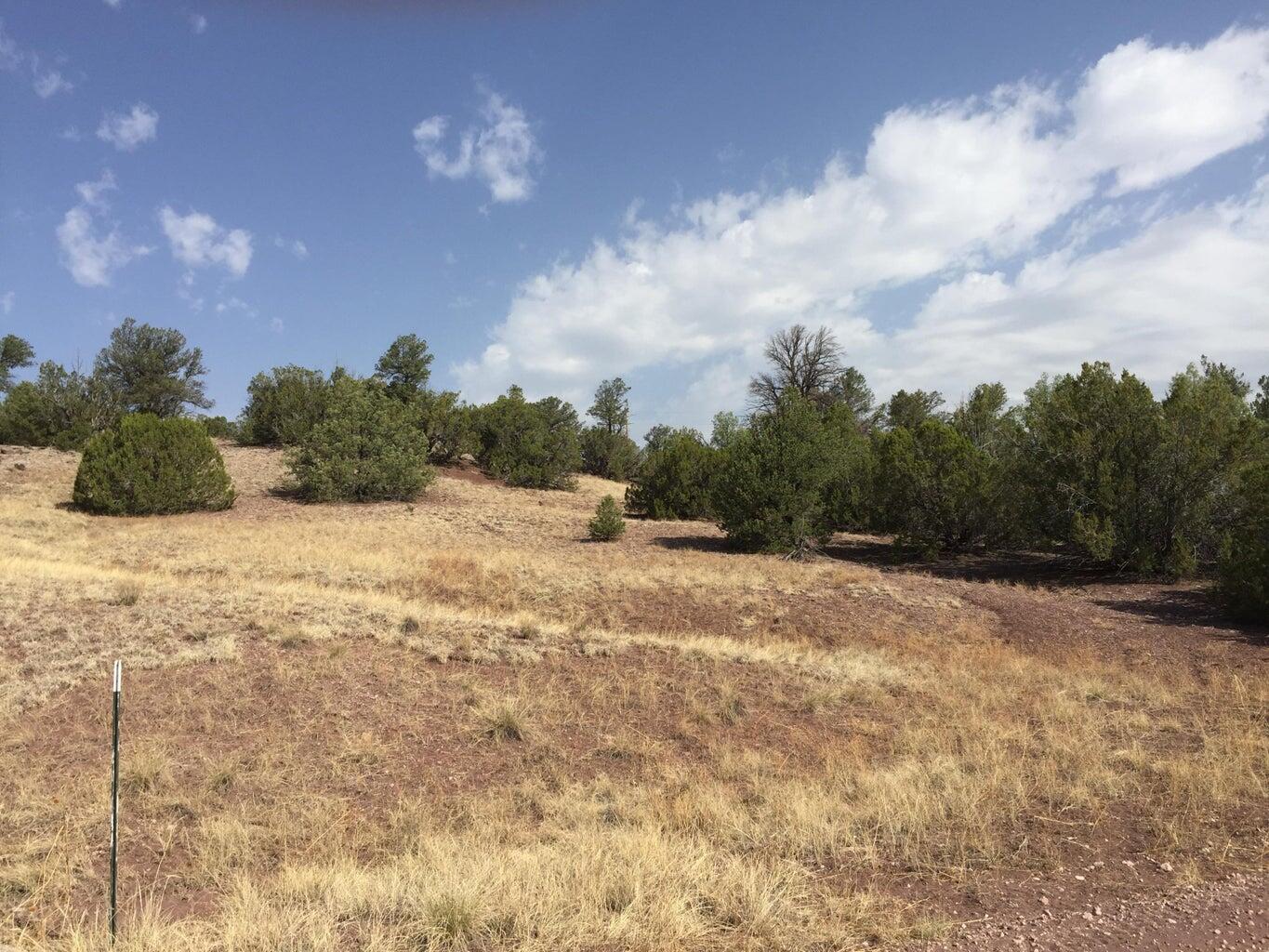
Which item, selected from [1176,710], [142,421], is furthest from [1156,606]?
[142,421]

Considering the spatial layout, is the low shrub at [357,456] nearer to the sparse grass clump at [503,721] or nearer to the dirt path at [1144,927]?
the sparse grass clump at [503,721]

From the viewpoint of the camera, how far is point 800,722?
945 centimetres

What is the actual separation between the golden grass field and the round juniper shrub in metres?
8.92

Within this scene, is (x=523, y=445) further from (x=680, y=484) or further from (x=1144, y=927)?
(x=1144, y=927)

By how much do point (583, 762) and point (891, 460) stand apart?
21947 mm

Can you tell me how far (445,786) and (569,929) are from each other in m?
3.43

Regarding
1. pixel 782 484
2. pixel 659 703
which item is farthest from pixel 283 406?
pixel 659 703

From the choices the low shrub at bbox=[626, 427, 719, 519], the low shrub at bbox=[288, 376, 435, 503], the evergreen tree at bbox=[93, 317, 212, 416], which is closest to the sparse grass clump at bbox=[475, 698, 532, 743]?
the low shrub at bbox=[288, 376, 435, 503]

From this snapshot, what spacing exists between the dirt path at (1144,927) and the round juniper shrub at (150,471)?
1123 inches

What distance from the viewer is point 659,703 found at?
9945 millimetres

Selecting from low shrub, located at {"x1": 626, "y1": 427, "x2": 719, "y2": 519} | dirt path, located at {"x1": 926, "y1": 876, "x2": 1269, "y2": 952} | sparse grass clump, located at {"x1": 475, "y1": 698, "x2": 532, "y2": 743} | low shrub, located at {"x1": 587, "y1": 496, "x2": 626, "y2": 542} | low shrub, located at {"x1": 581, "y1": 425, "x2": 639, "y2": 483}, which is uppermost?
low shrub, located at {"x1": 581, "y1": 425, "x2": 639, "y2": 483}

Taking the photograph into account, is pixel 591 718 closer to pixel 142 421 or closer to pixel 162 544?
pixel 162 544

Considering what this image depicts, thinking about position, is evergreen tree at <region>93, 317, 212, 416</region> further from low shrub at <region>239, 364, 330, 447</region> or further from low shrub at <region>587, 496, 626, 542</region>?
low shrub at <region>587, 496, 626, 542</region>

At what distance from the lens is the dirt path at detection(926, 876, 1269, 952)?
386 centimetres
